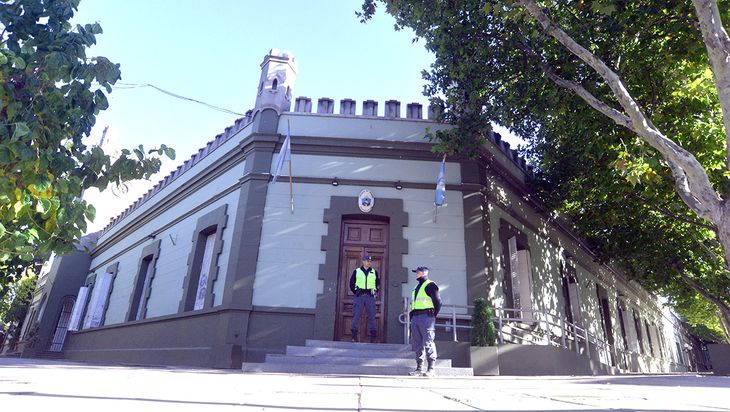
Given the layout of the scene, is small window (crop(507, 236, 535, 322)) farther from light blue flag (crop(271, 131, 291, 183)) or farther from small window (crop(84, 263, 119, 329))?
small window (crop(84, 263, 119, 329))

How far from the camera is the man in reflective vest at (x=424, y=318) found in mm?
6547

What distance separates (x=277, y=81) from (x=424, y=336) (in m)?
7.96

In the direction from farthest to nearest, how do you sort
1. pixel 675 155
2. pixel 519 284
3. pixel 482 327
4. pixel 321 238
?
pixel 519 284 → pixel 321 238 → pixel 482 327 → pixel 675 155

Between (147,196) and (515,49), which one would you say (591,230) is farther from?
(147,196)

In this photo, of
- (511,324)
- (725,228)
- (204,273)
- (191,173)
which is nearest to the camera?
(725,228)

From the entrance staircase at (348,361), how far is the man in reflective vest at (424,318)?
45 cm

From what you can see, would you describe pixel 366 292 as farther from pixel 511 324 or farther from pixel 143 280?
pixel 143 280

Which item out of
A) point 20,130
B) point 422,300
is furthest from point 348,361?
point 20,130

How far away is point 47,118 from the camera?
3.66 m

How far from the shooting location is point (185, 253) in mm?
11773

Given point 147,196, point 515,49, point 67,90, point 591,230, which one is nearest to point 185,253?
point 147,196

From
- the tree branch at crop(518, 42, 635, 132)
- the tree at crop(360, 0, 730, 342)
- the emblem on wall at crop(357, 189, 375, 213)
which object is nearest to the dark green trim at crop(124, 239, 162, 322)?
the emblem on wall at crop(357, 189, 375, 213)

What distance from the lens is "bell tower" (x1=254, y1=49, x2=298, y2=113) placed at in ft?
36.6

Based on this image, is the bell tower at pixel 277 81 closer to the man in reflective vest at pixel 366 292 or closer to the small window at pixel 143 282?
the man in reflective vest at pixel 366 292
